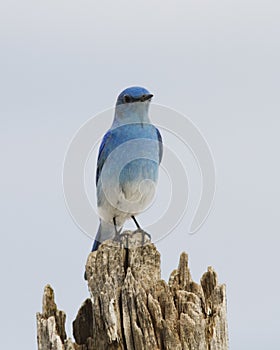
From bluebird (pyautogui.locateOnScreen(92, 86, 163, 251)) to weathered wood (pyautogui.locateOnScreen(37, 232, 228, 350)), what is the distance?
219 centimetres

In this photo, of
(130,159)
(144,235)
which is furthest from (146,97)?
(144,235)

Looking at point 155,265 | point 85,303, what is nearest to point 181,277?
point 155,265

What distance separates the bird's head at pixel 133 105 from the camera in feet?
32.6

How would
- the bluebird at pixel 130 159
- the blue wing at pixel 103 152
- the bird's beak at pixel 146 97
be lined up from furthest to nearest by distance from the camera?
the blue wing at pixel 103 152, the bluebird at pixel 130 159, the bird's beak at pixel 146 97

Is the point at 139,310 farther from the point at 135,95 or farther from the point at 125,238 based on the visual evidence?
the point at 135,95

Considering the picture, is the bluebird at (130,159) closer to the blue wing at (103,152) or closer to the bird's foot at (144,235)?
the blue wing at (103,152)

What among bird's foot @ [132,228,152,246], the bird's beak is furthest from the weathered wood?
the bird's beak

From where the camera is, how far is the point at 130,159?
10.0 meters

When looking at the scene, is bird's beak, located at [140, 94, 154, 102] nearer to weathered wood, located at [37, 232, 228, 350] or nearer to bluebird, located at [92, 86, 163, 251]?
bluebird, located at [92, 86, 163, 251]

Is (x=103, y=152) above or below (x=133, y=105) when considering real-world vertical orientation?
below

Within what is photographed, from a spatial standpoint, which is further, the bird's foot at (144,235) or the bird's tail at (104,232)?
the bird's tail at (104,232)

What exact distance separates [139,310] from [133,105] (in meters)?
3.42

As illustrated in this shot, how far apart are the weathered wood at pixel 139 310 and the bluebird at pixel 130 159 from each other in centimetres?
219

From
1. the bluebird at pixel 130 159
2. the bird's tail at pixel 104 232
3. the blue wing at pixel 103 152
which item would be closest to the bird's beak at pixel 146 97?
the bluebird at pixel 130 159
